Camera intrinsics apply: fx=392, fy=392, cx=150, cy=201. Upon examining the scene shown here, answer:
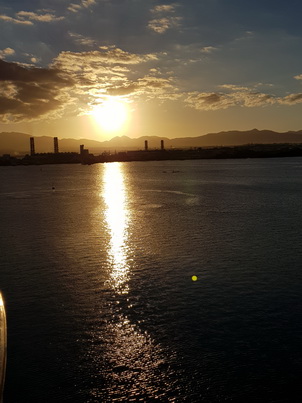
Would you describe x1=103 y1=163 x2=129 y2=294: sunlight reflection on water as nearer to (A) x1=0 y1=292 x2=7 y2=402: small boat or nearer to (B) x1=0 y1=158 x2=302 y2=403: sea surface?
(B) x1=0 y1=158 x2=302 y2=403: sea surface

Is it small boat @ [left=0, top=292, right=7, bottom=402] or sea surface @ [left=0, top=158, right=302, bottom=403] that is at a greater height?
small boat @ [left=0, top=292, right=7, bottom=402]

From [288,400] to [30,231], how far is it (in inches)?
1589

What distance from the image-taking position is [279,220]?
5206 centimetres

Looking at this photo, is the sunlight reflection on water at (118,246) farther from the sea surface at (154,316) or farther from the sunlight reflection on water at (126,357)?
the sunlight reflection on water at (126,357)

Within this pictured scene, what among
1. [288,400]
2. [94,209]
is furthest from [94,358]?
[94,209]

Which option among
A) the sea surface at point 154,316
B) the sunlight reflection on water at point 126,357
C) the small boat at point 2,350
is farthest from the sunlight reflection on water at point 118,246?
the small boat at point 2,350

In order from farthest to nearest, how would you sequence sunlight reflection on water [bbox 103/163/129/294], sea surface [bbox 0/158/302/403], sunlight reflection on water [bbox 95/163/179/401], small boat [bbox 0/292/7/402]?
sunlight reflection on water [bbox 103/163/129/294]
sea surface [bbox 0/158/302/403]
sunlight reflection on water [bbox 95/163/179/401]
small boat [bbox 0/292/7/402]

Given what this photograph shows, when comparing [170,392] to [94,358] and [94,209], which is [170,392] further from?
[94,209]

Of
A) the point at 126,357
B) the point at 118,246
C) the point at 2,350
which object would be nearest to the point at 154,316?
the point at 126,357

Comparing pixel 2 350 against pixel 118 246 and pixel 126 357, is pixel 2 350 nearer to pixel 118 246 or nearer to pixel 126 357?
pixel 126 357

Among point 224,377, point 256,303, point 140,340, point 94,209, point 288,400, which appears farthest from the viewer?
point 94,209

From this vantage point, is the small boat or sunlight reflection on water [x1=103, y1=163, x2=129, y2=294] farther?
sunlight reflection on water [x1=103, y1=163, x2=129, y2=294]

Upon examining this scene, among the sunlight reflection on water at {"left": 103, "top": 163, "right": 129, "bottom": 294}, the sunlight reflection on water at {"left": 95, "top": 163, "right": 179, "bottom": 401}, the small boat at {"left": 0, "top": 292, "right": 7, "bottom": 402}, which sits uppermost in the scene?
the small boat at {"left": 0, "top": 292, "right": 7, "bottom": 402}

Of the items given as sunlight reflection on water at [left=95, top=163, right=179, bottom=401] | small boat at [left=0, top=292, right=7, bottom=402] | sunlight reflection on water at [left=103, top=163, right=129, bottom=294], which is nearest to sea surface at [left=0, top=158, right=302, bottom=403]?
sunlight reflection on water at [left=95, top=163, right=179, bottom=401]
